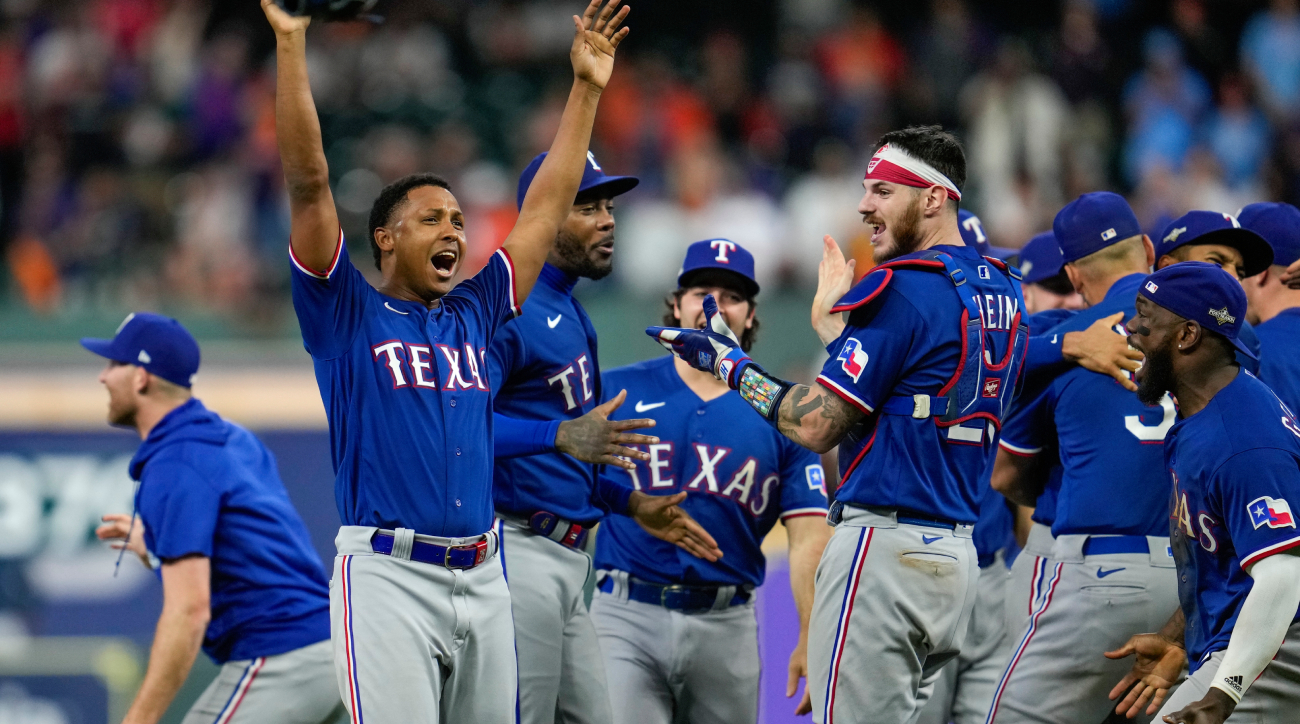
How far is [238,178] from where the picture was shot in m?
13.7

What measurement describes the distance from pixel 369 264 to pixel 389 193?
8432mm

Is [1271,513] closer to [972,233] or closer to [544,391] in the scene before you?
[972,233]

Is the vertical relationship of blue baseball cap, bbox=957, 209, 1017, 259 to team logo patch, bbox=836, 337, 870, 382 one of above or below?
above

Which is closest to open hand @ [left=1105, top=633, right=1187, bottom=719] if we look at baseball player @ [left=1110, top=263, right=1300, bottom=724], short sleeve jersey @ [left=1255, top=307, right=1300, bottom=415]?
baseball player @ [left=1110, top=263, right=1300, bottom=724]

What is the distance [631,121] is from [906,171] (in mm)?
9995

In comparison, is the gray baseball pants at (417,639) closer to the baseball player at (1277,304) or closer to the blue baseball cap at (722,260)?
the blue baseball cap at (722,260)

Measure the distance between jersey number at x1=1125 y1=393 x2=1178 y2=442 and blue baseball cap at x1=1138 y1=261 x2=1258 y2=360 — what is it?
92 cm

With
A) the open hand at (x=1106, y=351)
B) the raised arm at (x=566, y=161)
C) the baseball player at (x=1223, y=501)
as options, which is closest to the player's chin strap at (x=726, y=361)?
the raised arm at (x=566, y=161)

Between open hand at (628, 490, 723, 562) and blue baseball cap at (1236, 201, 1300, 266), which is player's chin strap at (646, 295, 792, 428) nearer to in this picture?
open hand at (628, 490, 723, 562)

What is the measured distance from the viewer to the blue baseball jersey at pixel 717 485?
6.09m

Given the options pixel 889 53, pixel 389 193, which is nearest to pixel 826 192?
pixel 889 53

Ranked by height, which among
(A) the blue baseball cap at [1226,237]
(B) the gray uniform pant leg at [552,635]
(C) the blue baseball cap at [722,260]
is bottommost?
(B) the gray uniform pant leg at [552,635]

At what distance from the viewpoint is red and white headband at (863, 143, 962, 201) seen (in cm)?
485

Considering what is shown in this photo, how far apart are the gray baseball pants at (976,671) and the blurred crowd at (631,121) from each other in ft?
19.0
